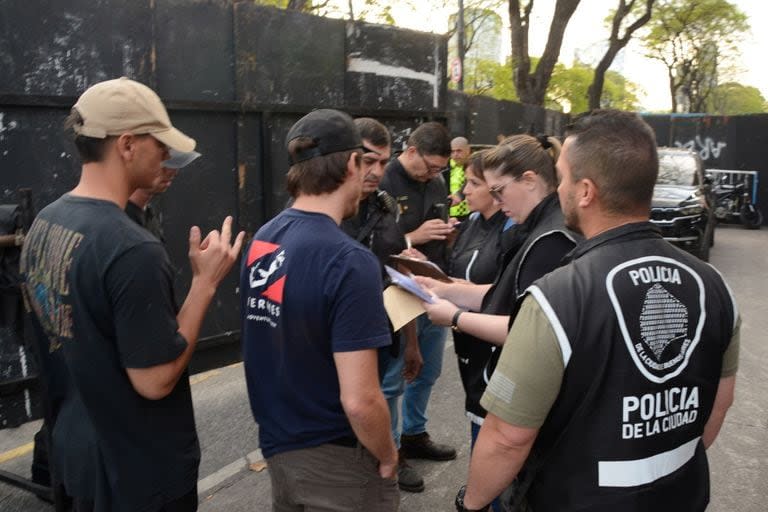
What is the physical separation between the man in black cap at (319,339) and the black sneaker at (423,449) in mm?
2145

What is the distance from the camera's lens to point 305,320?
6.47 ft

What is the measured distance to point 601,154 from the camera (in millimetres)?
1758

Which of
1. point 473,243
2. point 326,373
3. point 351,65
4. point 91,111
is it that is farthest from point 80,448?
point 351,65

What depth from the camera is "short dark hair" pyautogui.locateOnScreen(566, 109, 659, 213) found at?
174cm

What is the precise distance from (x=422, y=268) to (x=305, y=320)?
1155mm

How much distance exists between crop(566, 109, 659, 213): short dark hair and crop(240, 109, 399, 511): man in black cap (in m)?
0.68

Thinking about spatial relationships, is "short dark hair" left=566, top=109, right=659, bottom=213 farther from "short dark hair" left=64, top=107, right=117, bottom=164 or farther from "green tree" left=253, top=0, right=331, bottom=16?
"green tree" left=253, top=0, right=331, bottom=16

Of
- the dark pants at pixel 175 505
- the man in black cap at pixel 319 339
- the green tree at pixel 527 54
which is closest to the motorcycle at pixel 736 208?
the green tree at pixel 527 54

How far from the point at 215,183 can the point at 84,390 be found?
3574 mm

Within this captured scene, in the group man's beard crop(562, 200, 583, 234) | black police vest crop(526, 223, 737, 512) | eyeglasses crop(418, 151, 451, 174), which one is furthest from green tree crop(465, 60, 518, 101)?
black police vest crop(526, 223, 737, 512)

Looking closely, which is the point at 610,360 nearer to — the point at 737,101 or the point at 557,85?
the point at 557,85

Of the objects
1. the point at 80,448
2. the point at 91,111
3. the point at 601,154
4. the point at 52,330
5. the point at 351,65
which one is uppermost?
the point at 351,65

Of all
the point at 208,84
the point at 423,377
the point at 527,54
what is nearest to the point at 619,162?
the point at 423,377

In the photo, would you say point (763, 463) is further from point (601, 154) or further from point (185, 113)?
point (185, 113)
